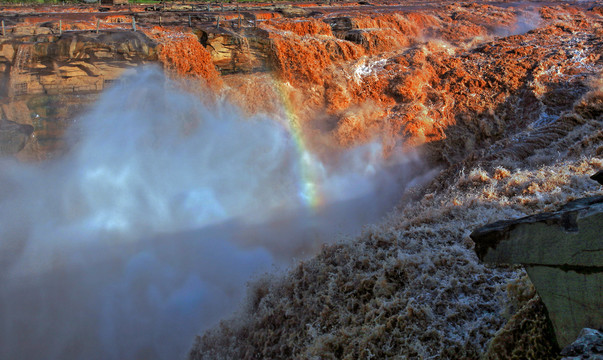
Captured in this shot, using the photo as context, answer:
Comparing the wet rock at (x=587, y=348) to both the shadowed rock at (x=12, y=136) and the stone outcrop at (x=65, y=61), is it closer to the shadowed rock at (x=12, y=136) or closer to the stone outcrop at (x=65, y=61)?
the stone outcrop at (x=65, y=61)

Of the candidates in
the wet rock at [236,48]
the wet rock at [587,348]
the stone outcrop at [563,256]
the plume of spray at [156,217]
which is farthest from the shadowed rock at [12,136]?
the wet rock at [587,348]

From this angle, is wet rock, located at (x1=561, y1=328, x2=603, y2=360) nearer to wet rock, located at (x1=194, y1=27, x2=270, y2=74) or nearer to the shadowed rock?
wet rock, located at (x1=194, y1=27, x2=270, y2=74)

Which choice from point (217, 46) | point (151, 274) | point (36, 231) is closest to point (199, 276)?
point (151, 274)

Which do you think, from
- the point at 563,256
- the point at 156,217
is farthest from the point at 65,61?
the point at 563,256

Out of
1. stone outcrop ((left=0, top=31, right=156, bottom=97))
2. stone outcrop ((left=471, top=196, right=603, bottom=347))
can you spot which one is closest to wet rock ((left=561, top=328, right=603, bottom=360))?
stone outcrop ((left=471, top=196, right=603, bottom=347))

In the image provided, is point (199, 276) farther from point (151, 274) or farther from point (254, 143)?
point (254, 143)
